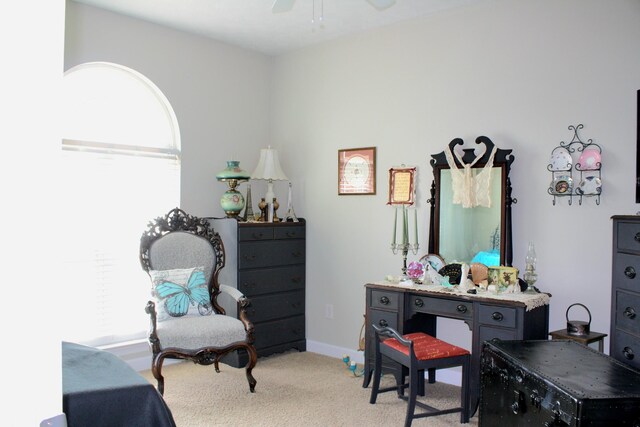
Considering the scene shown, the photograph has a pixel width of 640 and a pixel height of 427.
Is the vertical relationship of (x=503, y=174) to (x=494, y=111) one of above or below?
below

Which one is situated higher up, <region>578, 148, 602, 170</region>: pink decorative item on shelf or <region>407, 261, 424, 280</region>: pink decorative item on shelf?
<region>578, 148, 602, 170</region>: pink decorative item on shelf

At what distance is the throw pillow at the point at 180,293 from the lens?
359 centimetres

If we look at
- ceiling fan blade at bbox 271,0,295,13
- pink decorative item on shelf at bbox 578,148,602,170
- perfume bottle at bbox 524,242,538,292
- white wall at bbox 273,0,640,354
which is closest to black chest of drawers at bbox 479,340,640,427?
perfume bottle at bbox 524,242,538,292

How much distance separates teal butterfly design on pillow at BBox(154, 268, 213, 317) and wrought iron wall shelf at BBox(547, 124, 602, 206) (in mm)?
2460

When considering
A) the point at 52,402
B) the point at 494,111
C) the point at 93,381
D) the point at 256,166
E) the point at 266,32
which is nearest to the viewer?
the point at 52,402

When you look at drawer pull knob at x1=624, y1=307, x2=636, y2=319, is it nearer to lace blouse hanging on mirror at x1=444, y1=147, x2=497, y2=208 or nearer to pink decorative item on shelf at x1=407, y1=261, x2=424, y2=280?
lace blouse hanging on mirror at x1=444, y1=147, x2=497, y2=208

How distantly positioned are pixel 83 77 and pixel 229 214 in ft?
4.93

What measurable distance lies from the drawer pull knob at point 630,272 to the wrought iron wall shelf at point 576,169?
31.3 inches

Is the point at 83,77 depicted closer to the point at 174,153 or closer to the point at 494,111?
the point at 174,153

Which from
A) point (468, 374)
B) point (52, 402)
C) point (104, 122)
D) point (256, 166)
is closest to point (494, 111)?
point (468, 374)

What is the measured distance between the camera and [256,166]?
16.0 feet

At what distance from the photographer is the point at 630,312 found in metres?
2.46

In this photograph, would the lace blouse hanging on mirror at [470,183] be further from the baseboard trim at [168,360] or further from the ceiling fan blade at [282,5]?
the ceiling fan blade at [282,5]

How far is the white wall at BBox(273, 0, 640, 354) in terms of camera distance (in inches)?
125
